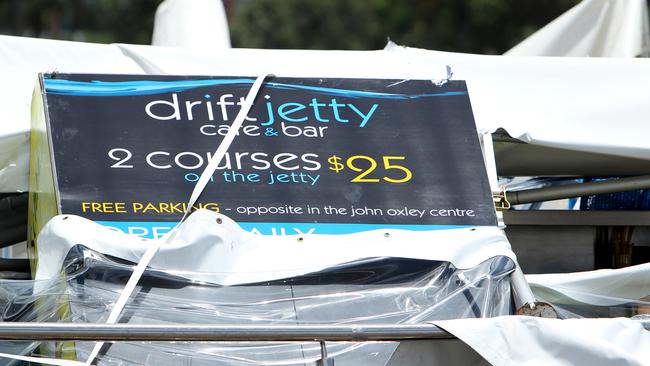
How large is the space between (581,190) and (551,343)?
1.69m

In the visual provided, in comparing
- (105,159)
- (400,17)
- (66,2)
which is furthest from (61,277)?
(66,2)

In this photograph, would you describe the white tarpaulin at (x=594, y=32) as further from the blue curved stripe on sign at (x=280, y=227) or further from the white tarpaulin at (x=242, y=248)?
the white tarpaulin at (x=242, y=248)

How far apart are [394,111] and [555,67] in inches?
36.5

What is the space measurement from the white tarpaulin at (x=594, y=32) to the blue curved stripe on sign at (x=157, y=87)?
10.1ft

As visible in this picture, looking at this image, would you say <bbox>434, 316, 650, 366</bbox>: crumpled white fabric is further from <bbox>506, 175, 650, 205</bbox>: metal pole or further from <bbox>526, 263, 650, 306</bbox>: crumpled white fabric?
<bbox>506, 175, 650, 205</bbox>: metal pole

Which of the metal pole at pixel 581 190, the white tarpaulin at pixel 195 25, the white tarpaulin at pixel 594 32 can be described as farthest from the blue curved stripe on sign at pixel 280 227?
the white tarpaulin at pixel 594 32

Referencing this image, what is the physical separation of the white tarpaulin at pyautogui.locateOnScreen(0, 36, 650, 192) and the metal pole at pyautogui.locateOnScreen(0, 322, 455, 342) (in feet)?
5.03

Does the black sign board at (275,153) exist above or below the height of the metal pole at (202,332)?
above

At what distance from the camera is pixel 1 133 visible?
168 inches

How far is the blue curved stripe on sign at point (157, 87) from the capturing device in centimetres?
388

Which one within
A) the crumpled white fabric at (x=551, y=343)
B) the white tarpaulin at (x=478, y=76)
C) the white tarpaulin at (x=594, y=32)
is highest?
the white tarpaulin at (x=594, y=32)

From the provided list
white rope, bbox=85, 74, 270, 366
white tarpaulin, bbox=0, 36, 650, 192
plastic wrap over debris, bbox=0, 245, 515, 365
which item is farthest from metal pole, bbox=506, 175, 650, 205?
white rope, bbox=85, 74, 270, 366

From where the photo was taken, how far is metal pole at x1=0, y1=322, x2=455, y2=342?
2.84 metres

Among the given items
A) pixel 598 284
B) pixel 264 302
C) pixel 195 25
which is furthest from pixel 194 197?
pixel 195 25
